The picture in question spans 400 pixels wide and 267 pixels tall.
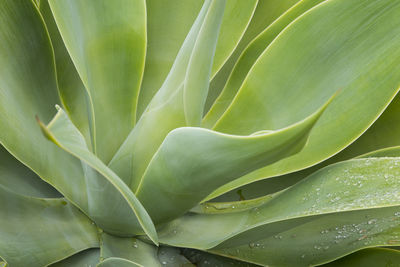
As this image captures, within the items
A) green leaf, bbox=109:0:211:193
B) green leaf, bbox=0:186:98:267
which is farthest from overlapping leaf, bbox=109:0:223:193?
green leaf, bbox=0:186:98:267

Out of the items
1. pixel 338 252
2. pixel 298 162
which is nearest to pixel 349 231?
pixel 338 252

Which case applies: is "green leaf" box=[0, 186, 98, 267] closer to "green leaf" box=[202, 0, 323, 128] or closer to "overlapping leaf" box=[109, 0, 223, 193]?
"overlapping leaf" box=[109, 0, 223, 193]

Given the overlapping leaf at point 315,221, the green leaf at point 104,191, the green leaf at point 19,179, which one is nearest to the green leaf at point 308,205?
the overlapping leaf at point 315,221

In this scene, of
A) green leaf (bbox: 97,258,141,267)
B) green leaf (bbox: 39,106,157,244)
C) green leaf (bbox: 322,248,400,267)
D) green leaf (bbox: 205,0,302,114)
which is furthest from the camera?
green leaf (bbox: 205,0,302,114)

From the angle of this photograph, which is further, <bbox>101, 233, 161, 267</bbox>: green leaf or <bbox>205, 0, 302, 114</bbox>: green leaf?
<bbox>205, 0, 302, 114</bbox>: green leaf

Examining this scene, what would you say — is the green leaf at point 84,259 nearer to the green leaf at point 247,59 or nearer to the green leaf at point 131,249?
the green leaf at point 131,249
